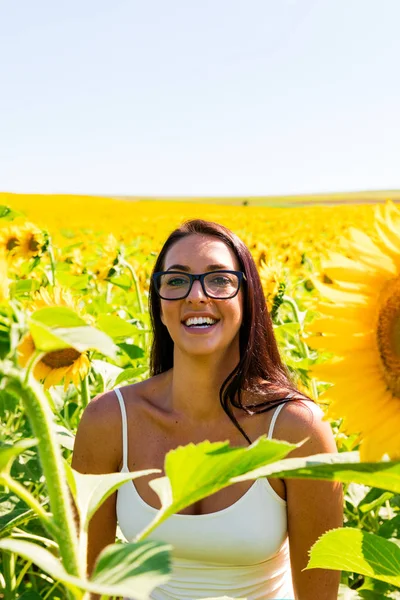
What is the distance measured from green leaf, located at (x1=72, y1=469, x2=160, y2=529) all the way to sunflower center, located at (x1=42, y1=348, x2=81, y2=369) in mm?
1235

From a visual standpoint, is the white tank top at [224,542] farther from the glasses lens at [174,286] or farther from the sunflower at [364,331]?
the sunflower at [364,331]

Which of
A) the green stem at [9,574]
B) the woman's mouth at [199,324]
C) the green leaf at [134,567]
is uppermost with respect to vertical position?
the woman's mouth at [199,324]

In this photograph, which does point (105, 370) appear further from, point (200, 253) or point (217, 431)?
point (200, 253)

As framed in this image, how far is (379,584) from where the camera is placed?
185 cm

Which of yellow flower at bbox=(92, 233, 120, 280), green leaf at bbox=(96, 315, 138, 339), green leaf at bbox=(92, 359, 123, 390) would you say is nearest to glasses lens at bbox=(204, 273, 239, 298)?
green leaf at bbox=(96, 315, 138, 339)

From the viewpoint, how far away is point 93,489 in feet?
2.41

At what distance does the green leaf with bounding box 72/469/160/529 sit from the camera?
0.68m

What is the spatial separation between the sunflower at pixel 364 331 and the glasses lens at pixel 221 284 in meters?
1.16

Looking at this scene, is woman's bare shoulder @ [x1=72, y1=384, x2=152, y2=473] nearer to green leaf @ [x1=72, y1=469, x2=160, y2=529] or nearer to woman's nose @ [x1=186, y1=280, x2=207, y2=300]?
woman's nose @ [x1=186, y1=280, x2=207, y2=300]

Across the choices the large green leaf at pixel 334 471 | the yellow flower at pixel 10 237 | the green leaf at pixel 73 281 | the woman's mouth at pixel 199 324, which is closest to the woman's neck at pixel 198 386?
the woman's mouth at pixel 199 324

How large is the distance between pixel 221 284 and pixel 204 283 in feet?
0.17

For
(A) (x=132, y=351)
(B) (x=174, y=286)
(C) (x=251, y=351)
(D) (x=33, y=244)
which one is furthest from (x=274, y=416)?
(D) (x=33, y=244)

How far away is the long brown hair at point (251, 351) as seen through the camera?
6.57ft

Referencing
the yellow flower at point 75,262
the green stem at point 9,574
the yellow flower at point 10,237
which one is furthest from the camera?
the yellow flower at point 75,262
